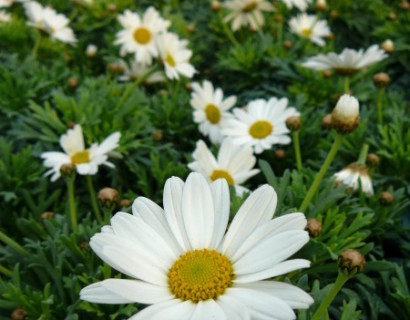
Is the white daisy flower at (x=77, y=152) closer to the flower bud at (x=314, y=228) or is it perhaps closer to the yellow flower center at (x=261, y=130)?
the yellow flower center at (x=261, y=130)

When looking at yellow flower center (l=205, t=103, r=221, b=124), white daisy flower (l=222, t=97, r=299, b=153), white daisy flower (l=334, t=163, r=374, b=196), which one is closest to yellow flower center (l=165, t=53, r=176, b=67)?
yellow flower center (l=205, t=103, r=221, b=124)

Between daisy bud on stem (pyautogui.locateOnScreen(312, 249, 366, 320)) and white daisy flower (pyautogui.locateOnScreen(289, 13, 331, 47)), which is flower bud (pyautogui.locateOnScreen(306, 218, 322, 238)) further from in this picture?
white daisy flower (pyautogui.locateOnScreen(289, 13, 331, 47))

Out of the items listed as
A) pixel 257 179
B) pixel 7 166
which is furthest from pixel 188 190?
pixel 7 166

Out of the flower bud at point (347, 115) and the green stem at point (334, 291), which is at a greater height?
the flower bud at point (347, 115)

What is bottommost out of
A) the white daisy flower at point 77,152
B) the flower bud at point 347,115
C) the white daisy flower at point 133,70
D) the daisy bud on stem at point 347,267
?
the white daisy flower at point 133,70

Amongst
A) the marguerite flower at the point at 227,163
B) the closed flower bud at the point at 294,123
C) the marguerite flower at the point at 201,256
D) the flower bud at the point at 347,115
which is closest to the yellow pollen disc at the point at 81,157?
the marguerite flower at the point at 227,163

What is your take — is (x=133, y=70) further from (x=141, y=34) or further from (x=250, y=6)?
(x=250, y=6)
